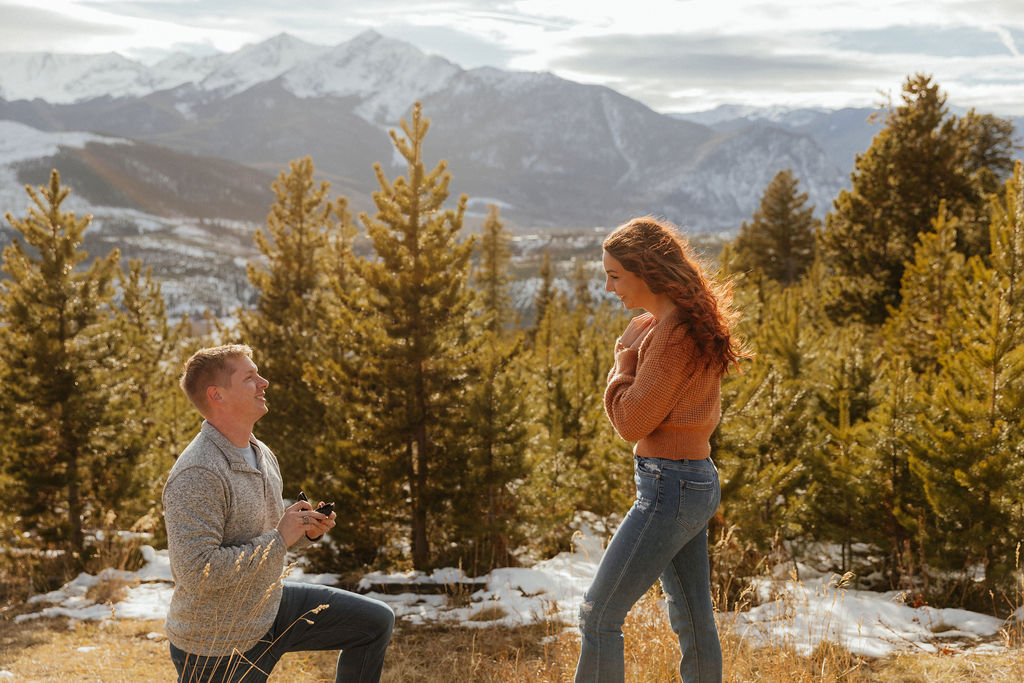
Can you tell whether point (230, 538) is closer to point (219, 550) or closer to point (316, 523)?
point (219, 550)

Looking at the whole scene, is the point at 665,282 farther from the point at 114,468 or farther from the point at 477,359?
the point at 114,468

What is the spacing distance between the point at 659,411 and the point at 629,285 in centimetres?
54

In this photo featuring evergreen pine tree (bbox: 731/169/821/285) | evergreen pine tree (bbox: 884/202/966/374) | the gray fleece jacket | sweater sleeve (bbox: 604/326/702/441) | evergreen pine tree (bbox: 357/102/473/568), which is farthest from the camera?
evergreen pine tree (bbox: 731/169/821/285)

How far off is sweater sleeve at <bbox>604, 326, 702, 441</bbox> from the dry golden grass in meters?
1.67

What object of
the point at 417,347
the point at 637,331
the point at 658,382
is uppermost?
the point at 637,331

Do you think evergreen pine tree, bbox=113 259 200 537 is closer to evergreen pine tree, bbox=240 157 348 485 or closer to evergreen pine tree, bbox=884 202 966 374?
evergreen pine tree, bbox=240 157 348 485

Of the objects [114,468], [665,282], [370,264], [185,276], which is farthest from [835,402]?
[185,276]

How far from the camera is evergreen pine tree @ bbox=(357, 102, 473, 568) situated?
899 cm

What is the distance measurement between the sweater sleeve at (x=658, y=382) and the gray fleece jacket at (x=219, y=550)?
5.29 ft

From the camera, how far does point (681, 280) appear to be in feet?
9.20

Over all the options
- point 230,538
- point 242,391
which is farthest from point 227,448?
point 230,538

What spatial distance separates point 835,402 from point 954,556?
8.75 feet

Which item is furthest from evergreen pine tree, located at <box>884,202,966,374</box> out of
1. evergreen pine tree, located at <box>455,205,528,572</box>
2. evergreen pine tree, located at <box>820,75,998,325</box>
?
evergreen pine tree, located at <box>455,205,528,572</box>

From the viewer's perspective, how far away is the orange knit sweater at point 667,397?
277 cm
